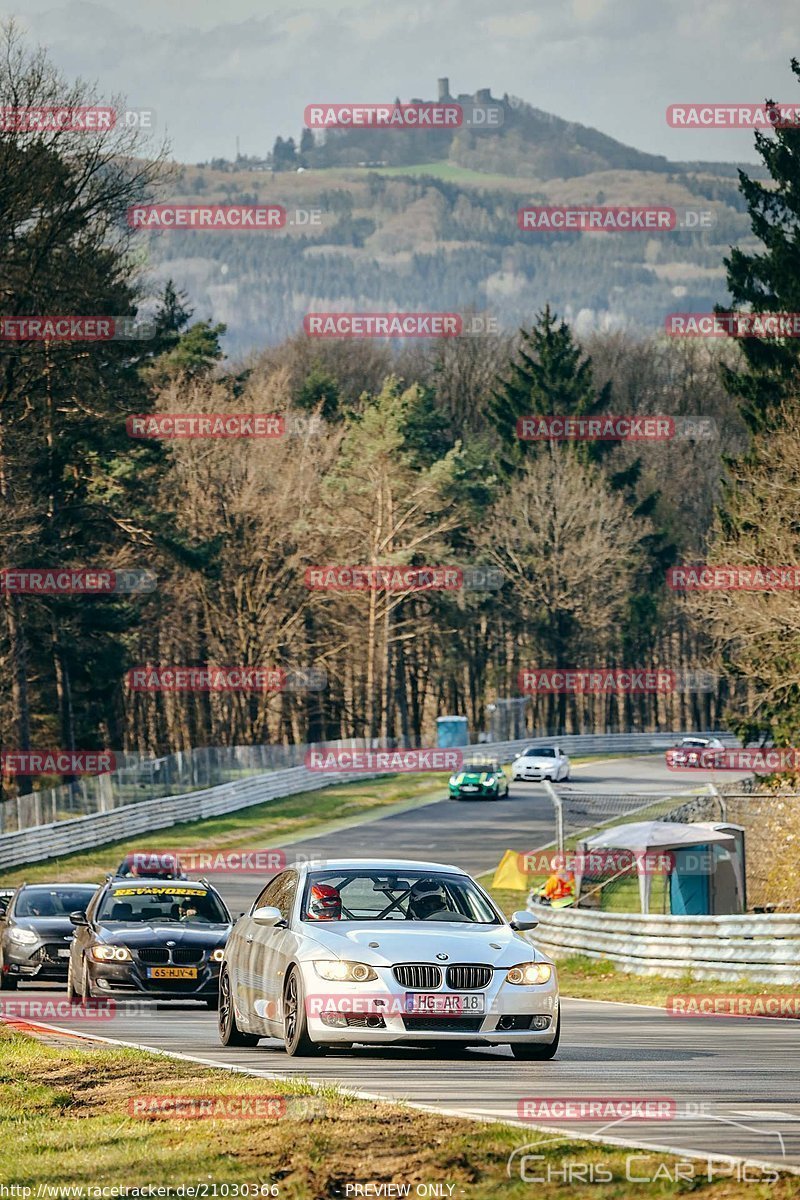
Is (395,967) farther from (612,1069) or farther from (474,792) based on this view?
(474,792)

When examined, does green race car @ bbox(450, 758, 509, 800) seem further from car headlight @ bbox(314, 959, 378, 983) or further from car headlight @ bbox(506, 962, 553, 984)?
car headlight @ bbox(314, 959, 378, 983)

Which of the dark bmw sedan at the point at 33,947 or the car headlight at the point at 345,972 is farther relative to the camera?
the dark bmw sedan at the point at 33,947

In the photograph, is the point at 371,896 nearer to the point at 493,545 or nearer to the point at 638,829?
the point at 638,829

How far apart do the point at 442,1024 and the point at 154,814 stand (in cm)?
4425

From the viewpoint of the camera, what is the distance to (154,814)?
184 feet

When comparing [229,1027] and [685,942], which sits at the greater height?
[229,1027]

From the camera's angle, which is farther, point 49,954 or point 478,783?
point 478,783

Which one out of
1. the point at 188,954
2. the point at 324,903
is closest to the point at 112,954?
the point at 188,954

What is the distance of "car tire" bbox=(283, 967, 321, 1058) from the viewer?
12.9 meters

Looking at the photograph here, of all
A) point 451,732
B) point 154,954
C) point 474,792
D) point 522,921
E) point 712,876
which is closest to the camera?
point 522,921

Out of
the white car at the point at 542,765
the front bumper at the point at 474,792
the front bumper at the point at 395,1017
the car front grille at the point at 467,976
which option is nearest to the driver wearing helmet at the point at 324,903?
the front bumper at the point at 395,1017

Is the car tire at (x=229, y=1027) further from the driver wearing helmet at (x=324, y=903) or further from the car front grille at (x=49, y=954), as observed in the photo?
the car front grille at (x=49, y=954)

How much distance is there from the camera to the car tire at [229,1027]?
14742mm

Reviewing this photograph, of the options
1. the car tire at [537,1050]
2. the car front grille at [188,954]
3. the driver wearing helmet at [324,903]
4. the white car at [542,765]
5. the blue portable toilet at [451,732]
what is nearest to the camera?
the car tire at [537,1050]
